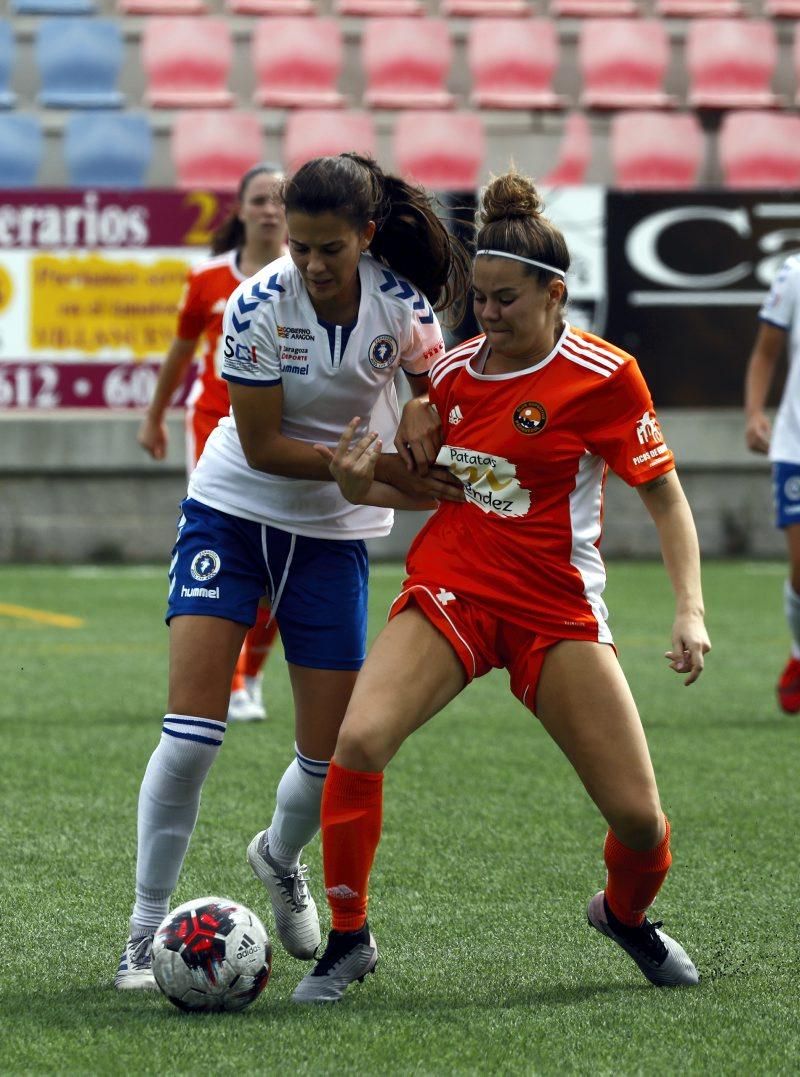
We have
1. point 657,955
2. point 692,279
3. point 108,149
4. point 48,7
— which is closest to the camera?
point 657,955

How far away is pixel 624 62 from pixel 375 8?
7.99 ft

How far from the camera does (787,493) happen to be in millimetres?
6988

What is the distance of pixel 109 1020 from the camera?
3.32m

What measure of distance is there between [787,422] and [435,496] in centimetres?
373

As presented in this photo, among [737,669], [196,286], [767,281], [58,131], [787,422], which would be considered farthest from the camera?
[58,131]

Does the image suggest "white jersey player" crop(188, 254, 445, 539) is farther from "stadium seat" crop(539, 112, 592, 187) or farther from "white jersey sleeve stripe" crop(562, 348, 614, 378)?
"stadium seat" crop(539, 112, 592, 187)

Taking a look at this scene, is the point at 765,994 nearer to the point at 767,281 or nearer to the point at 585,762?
the point at 585,762

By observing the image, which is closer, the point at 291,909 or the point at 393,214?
the point at 393,214

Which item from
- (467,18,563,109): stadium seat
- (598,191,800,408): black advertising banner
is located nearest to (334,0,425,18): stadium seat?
(467,18,563,109): stadium seat

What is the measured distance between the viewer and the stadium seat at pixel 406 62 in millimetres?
15992

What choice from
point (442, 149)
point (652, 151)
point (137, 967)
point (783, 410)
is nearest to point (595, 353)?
point (137, 967)

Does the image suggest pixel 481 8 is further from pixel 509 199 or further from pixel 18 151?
pixel 509 199

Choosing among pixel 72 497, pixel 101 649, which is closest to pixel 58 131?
pixel 72 497

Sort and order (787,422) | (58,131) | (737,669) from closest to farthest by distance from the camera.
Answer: (787,422), (737,669), (58,131)
